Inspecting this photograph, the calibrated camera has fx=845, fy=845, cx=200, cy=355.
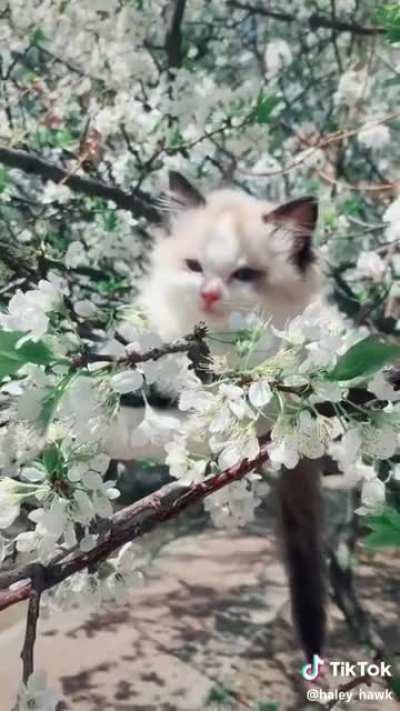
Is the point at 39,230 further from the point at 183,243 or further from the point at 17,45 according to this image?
the point at 17,45

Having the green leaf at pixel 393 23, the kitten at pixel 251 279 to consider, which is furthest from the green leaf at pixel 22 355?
the kitten at pixel 251 279

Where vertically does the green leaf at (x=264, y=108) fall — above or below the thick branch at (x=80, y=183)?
above

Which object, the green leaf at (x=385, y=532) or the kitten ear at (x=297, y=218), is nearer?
the green leaf at (x=385, y=532)

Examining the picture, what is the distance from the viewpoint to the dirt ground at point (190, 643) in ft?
7.07

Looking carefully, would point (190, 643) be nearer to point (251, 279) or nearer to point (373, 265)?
point (373, 265)

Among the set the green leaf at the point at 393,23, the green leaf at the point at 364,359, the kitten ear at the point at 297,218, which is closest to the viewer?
the green leaf at the point at 364,359

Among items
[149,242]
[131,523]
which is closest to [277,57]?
[149,242]

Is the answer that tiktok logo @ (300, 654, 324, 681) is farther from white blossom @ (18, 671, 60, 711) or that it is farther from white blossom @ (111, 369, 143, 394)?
white blossom @ (111, 369, 143, 394)

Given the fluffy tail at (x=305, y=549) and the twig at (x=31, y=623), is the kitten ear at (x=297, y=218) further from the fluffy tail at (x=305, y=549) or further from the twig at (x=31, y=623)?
the twig at (x=31, y=623)

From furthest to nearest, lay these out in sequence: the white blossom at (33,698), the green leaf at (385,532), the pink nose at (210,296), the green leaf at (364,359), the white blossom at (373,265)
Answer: the white blossom at (373,265) < the pink nose at (210,296) < the white blossom at (33,698) < the green leaf at (385,532) < the green leaf at (364,359)

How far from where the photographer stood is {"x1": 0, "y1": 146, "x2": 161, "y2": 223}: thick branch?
2.13 m

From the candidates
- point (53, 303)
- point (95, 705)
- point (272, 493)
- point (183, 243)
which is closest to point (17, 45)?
point (183, 243)

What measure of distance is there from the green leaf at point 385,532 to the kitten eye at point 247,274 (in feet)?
2.58

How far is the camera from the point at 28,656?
815 mm
